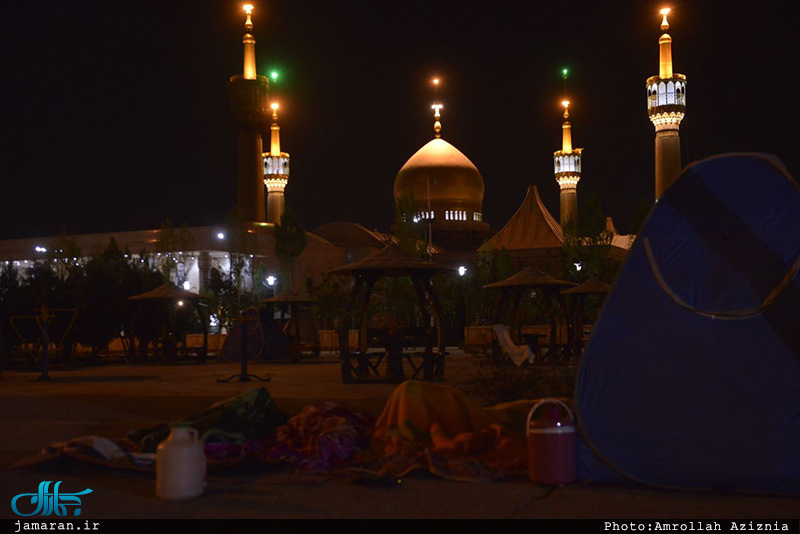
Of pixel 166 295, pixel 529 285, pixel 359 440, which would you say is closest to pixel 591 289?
pixel 529 285

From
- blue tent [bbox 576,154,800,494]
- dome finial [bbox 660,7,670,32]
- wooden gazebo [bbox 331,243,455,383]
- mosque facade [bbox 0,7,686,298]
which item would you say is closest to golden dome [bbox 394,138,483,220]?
mosque facade [bbox 0,7,686,298]

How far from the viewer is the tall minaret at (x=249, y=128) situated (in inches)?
2645

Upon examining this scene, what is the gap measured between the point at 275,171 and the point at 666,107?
3309cm

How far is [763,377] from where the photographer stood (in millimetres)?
7082

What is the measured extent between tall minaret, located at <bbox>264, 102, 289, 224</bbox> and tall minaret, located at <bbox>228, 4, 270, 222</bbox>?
9.40 meters

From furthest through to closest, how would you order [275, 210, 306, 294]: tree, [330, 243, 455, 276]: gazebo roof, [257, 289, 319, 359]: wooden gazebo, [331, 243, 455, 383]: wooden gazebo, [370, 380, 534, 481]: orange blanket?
1. [275, 210, 306, 294]: tree
2. [257, 289, 319, 359]: wooden gazebo
3. [331, 243, 455, 383]: wooden gazebo
4. [330, 243, 455, 276]: gazebo roof
5. [370, 380, 534, 481]: orange blanket

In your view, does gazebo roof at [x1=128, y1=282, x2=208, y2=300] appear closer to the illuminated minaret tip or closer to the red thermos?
the red thermos

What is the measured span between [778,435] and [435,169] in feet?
210

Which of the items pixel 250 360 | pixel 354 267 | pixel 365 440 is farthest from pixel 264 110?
pixel 365 440

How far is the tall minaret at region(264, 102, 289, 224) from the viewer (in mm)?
79375

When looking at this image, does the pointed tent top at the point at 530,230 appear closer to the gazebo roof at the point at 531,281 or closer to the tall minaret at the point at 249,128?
the tall minaret at the point at 249,128

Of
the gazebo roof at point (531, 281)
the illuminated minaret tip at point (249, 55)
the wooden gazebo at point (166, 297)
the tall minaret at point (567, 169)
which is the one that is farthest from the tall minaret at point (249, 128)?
the gazebo roof at point (531, 281)

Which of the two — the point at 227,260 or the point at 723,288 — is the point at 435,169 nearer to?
the point at 227,260

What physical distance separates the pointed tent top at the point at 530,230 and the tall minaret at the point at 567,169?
15.8 metres
